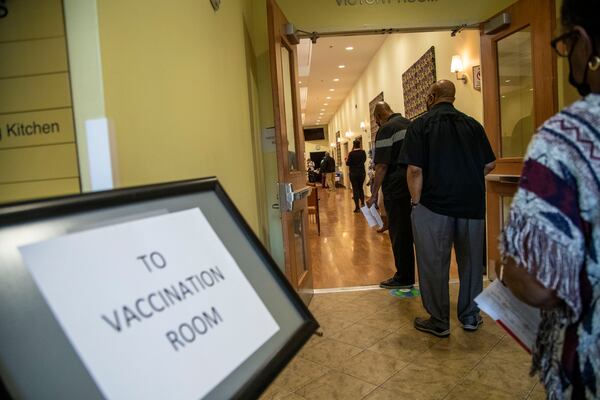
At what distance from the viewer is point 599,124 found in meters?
0.71

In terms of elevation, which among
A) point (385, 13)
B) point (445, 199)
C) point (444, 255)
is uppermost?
point (385, 13)

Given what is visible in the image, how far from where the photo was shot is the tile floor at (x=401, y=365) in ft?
6.28

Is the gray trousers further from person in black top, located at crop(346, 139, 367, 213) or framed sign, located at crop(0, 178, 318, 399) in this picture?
person in black top, located at crop(346, 139, 367, 213)

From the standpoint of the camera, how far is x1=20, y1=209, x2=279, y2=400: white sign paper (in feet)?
1.57

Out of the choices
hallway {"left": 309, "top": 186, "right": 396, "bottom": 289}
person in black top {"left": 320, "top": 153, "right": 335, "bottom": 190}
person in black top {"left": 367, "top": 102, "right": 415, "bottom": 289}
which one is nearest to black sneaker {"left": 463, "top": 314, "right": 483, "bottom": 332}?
person in black top {"left": 367, "top": 102, "right": 415, "bottom": 289}

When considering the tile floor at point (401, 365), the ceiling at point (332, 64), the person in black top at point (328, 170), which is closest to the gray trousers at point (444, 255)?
the tile floor at point (401, 365)

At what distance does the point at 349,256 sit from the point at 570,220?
13.2 feet

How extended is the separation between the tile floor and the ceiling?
522 centimetres

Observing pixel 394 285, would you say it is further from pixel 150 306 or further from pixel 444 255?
pixel 150 306

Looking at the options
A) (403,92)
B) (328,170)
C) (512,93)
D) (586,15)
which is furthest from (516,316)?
(328,170)

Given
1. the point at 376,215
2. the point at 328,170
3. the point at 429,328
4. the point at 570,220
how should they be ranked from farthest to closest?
the point at 328,170, the point at 376,215, the point at 429,328, the point at 570,220

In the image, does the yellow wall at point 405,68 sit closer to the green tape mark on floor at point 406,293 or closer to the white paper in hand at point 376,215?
the white paper in hand at point 376,215

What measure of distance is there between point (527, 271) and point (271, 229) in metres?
2.47

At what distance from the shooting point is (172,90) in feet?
4.30
